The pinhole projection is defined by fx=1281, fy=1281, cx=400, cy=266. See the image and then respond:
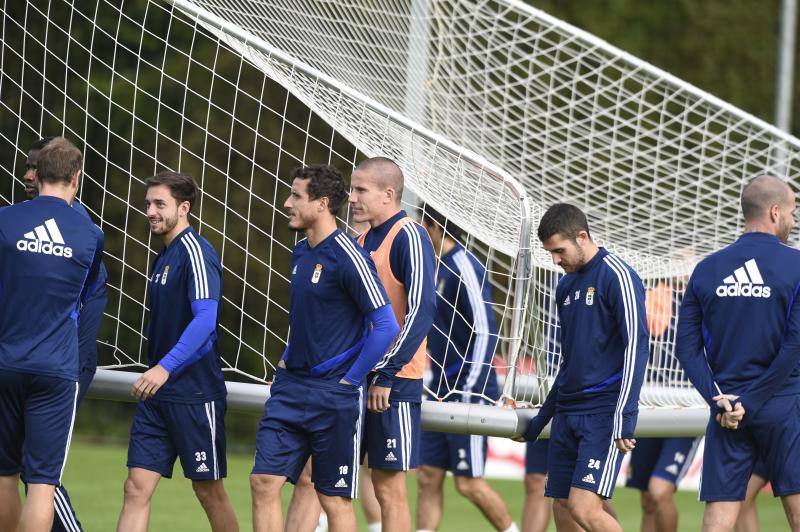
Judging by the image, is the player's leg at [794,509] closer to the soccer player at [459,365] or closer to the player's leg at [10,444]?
the soccer player at [459,365]

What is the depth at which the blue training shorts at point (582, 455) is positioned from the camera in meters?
6.05

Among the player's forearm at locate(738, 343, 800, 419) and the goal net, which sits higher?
the goal net

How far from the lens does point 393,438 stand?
6227mm

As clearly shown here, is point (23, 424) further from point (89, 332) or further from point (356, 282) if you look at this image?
point (356, 282)

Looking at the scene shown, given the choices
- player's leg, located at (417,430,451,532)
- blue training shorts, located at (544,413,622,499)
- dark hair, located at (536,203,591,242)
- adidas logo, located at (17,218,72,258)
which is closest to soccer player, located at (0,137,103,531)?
adidas logo, located at (17,218,72,258)

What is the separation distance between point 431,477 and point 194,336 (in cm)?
250

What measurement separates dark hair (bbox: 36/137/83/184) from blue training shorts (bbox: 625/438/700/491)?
4.07m

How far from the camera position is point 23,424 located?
5.80m

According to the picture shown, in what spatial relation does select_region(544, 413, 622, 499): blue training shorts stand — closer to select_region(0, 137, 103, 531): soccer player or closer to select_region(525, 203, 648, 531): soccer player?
select_region(525, 203, 648, 531): soccer player

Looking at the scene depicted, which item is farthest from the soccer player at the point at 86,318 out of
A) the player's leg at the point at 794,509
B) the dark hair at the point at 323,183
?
the player's leg at the point at 794,509

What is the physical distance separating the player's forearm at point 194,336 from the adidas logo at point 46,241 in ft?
2.18

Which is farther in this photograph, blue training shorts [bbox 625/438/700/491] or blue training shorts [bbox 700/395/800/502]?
blue training shorts [bbox 625/438/700/491]

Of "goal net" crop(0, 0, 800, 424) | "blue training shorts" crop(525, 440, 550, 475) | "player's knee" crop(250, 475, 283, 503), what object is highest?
"goal net" crop(0, 0, 800, 424)

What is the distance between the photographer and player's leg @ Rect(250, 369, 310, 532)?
231 inches
